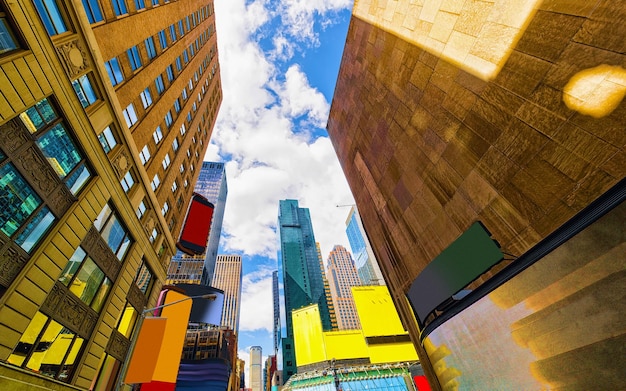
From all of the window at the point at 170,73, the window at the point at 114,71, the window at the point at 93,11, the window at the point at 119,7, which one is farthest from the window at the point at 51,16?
the window at the point at 170,73

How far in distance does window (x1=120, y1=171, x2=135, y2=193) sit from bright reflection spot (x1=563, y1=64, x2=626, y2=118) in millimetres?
21539

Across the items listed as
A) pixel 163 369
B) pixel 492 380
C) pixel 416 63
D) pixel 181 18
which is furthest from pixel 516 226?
pixel 181 18

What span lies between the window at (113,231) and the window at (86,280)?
159cm

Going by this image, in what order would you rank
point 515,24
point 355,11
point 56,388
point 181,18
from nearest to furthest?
1. point 515,24
2. point 56,388
3. point 355,11
4. point 181,18

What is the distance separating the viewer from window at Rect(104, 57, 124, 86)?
1588 cm

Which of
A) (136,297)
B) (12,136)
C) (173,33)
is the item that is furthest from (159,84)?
(136,297)

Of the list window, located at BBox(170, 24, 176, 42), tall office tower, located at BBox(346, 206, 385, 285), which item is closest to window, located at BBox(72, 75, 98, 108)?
window, located at BBox(170, 24, 176, 42)

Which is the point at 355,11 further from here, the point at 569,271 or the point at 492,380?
the point at 492,380

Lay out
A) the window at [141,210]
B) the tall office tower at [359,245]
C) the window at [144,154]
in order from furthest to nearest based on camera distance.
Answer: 1. the tall office tower at [359,245]
2. the window at [144,154]
3. the window at [141,210]

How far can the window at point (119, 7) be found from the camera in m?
16.3

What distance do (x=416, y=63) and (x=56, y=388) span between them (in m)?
22.1

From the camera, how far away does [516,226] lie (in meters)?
8.98

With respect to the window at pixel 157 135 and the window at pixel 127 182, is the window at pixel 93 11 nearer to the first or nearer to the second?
the window at pixel 157 135

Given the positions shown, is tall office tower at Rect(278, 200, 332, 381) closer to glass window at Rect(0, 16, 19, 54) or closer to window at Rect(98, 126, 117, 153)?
window at Rect(98, 126, 117, 153)
